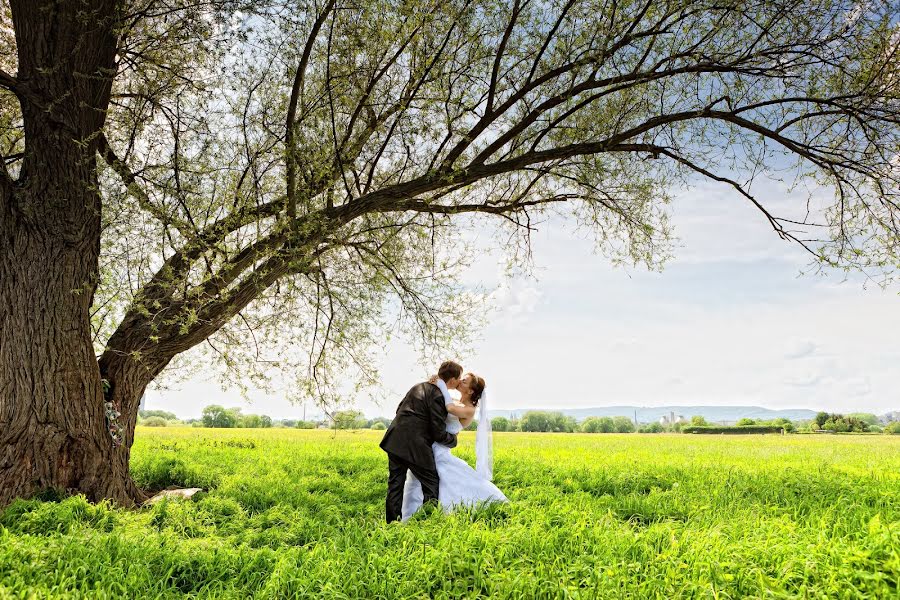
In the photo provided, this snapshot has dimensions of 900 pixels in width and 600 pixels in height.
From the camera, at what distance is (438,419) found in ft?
29.7

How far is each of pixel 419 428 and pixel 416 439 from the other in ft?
0.54

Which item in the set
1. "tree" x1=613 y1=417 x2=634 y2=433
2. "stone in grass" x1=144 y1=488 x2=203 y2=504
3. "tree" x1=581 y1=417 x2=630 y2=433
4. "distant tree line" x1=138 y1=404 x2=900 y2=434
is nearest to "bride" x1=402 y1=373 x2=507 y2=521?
"stone in grass" x1=144 y1=488 x2=203 y2=504

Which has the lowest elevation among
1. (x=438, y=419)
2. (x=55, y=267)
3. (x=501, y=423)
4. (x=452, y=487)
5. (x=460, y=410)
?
(x=501, y=423)

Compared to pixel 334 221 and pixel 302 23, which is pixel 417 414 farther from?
pixel 302 23

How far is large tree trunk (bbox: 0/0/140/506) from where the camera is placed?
8.71 metres

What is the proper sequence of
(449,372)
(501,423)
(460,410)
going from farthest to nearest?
(501,423) < (449,372) < (460,410)

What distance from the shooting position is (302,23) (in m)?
10.1

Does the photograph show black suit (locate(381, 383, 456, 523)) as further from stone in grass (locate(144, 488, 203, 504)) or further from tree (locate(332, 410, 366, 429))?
stone in grass (locate(144, 488, 203, 504))

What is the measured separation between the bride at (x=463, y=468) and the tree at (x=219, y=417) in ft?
103

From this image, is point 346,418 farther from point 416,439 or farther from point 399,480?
point 416,439

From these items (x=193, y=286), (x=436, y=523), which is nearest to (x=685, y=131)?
(x=436, y=523)

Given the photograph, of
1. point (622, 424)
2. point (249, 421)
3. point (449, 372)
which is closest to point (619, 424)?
point (622, 424)

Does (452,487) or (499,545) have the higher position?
(452,487)

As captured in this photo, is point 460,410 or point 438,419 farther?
point 460,410
